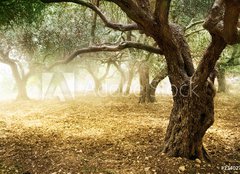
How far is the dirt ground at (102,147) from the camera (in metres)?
5.36

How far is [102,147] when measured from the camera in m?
6.74

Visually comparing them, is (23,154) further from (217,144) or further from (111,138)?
(217,144)

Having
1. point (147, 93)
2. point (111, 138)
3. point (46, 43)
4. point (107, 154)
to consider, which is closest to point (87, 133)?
point (111, 138)

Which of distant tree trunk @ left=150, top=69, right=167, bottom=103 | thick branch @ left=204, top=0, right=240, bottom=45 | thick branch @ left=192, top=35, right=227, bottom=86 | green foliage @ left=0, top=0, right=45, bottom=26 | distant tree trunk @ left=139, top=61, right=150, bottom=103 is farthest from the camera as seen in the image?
distant tree trunk @ left=150, top=69, right=167, bottom=103

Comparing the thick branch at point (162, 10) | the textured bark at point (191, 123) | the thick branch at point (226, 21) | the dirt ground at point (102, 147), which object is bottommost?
the dirt ground at point (102, 147)

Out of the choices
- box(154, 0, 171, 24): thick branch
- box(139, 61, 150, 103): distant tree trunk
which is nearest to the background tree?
box(154, 0, 171, 24): thick branch

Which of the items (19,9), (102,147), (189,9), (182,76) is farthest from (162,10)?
(189,9)

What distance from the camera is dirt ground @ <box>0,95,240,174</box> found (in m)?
5.36

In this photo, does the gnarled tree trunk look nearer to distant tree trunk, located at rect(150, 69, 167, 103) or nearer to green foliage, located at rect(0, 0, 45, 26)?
distant tree trunk, located at rect(150, 69, 167, 103)

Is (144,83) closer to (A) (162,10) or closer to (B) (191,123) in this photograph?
(B) (191,123)

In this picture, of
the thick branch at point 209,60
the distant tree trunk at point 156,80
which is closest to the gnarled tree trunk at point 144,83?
the distant tree trunk at point 156,80

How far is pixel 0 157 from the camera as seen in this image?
19.5 ft

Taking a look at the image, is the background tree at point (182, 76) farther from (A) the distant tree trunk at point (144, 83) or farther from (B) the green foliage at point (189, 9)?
(A) the distant tree trunk at point (144, 83)

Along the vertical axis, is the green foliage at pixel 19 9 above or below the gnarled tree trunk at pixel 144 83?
above
